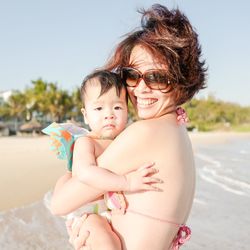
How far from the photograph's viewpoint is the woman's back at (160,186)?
1.97 metres

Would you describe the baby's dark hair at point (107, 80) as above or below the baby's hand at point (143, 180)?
above

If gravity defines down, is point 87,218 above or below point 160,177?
below

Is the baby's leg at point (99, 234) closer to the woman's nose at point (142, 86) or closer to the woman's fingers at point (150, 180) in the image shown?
the woman's fingers at point (150, 180)

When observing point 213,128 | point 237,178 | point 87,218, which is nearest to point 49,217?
point 87,218

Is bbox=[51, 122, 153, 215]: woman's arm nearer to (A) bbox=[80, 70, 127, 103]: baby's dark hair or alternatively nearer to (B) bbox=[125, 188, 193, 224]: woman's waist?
(B) bbox=[125, 188, 193, 224]: woman's waist

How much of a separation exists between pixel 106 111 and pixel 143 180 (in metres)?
0.37

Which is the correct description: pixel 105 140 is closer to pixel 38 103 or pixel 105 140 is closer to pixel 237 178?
pixel 237 178

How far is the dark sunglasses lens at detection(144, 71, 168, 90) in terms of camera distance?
2.09 metres

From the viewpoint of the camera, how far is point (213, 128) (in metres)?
76.0

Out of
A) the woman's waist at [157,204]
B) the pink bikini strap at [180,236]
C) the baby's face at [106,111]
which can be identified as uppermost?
the baby's face at [106,111]

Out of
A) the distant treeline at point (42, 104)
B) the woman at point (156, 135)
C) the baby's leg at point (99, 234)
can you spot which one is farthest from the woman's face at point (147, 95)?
the distant treeline at point (42, 104)

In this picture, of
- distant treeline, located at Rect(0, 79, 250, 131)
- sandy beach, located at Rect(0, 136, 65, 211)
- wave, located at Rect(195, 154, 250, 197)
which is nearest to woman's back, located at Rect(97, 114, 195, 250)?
sandy beach, located at Rect(0, 136, 65, 211)

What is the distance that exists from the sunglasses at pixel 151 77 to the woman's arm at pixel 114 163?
0.70 ft

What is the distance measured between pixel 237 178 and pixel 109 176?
10.4 meters
